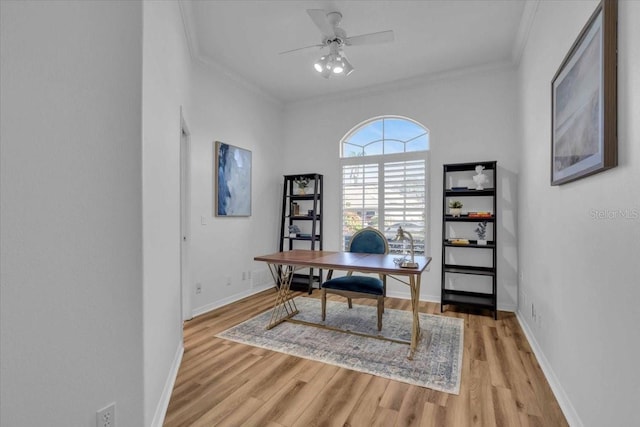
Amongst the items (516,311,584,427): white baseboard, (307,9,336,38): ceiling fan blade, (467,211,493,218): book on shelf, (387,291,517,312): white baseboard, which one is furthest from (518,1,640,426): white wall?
(307,9,336,38): ceiling fan blade

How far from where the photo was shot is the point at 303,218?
16.0ft

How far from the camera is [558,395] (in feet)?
6.30

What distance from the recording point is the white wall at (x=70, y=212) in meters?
1.06

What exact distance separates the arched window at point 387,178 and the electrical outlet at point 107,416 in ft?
11.8

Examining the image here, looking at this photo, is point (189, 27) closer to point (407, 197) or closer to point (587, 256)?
point (407, 197)

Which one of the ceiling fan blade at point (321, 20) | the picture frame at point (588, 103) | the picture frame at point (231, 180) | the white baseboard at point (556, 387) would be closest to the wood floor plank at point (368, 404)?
the white baseboard at point (556, 387)

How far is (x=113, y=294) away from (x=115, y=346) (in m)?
0.23

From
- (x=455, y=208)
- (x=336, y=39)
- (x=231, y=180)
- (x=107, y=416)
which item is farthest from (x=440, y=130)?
(x=107, y=416)

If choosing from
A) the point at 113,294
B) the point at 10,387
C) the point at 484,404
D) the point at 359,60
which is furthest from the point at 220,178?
the point at 484,404

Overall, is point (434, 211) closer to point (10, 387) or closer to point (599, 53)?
point (599, 53)

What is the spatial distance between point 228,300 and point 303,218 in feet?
5.35

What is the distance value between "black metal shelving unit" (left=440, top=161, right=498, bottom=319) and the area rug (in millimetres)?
420

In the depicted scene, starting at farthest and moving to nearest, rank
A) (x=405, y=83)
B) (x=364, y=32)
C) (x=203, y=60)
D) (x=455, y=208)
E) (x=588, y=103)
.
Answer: (x=405, y=83), (x=455, y=208), (x=203, y=60), (x=364, y=32), (x=588, y=103)

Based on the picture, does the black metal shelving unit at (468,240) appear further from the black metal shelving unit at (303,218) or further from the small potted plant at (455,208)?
the black metal shelving unit at (303,218)
